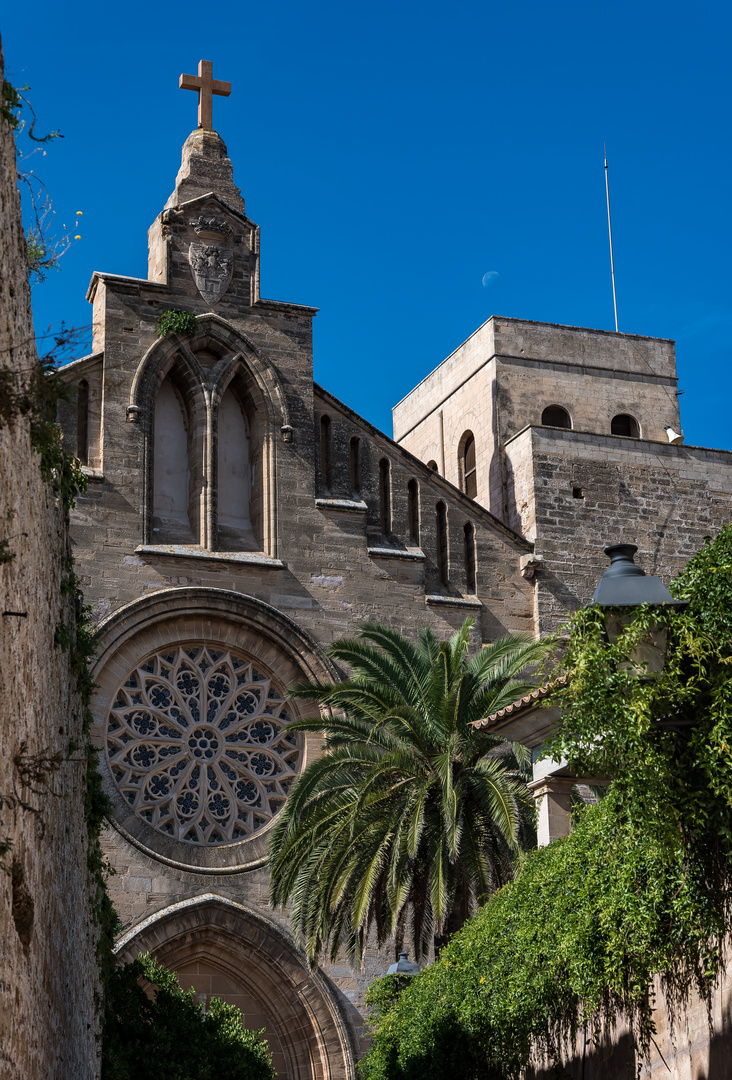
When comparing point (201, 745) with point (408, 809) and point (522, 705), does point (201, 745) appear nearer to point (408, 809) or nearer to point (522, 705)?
point (408, 809)

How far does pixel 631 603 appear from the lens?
29.6ft

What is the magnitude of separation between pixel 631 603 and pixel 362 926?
9.34 m

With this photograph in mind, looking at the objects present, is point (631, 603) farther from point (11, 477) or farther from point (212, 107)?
→ point (212, 107)

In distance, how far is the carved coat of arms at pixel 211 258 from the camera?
23.4m

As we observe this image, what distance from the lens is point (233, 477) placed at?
912 inches

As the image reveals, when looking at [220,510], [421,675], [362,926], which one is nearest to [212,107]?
[220,510]

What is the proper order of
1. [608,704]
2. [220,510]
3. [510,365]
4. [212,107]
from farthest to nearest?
[510,365]
[212,107]
[220,510]
[608,704]

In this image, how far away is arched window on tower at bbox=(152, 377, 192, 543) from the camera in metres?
22.4

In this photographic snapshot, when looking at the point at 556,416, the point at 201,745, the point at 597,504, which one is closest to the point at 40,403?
the point at 201,745

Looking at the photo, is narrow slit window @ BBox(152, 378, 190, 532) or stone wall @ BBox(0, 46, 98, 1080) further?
narrow slit window @ BBox(152, 378, 190, 532)

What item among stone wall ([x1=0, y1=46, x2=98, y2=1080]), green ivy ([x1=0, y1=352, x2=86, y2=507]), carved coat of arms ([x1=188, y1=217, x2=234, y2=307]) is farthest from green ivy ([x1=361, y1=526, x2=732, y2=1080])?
carved coat of arms ([x1=188, y1=217, x2=234, y2=307])

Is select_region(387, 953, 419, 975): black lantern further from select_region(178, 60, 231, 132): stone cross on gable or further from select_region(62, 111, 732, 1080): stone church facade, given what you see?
select_region(178, 60, 231, 132): stone cross on gable

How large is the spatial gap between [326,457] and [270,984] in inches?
289

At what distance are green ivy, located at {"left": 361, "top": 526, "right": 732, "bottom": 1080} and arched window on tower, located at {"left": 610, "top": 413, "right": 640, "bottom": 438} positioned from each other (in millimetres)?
18574
